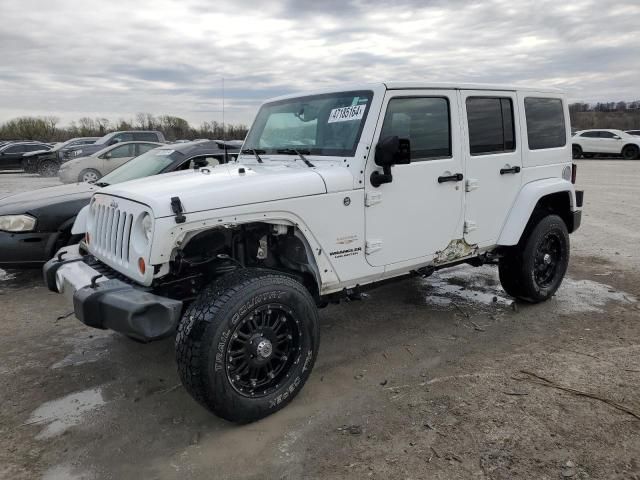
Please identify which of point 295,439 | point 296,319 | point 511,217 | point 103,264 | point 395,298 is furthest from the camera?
point 395,298

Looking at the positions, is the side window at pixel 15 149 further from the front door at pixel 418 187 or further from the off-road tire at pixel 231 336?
the off-road tire at pixel 231 336

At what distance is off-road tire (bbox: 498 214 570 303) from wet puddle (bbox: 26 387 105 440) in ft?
12.1

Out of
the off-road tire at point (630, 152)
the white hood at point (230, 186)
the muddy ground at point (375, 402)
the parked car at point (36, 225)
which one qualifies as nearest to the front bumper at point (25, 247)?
the parked car at point (36, 225)

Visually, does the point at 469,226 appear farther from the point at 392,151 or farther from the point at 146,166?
the point at 146,166

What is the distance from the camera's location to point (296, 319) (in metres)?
3.17

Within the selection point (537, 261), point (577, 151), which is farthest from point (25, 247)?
point (577, 151)

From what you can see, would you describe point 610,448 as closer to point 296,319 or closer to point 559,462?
point 559,462

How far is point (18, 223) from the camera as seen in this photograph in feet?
17.3

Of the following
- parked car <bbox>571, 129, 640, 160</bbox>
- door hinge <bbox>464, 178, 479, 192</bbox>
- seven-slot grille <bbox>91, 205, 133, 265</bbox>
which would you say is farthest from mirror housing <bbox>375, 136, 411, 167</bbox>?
parked car <bbox>571, 129, 640, 160</bbox>

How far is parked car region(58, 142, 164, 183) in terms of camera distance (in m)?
13.7

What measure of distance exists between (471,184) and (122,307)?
2845mm

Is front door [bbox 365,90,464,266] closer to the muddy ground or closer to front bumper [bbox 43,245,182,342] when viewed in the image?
the muddy ground

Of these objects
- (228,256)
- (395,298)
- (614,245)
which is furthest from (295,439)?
(614,245)

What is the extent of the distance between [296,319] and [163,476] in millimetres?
1110
